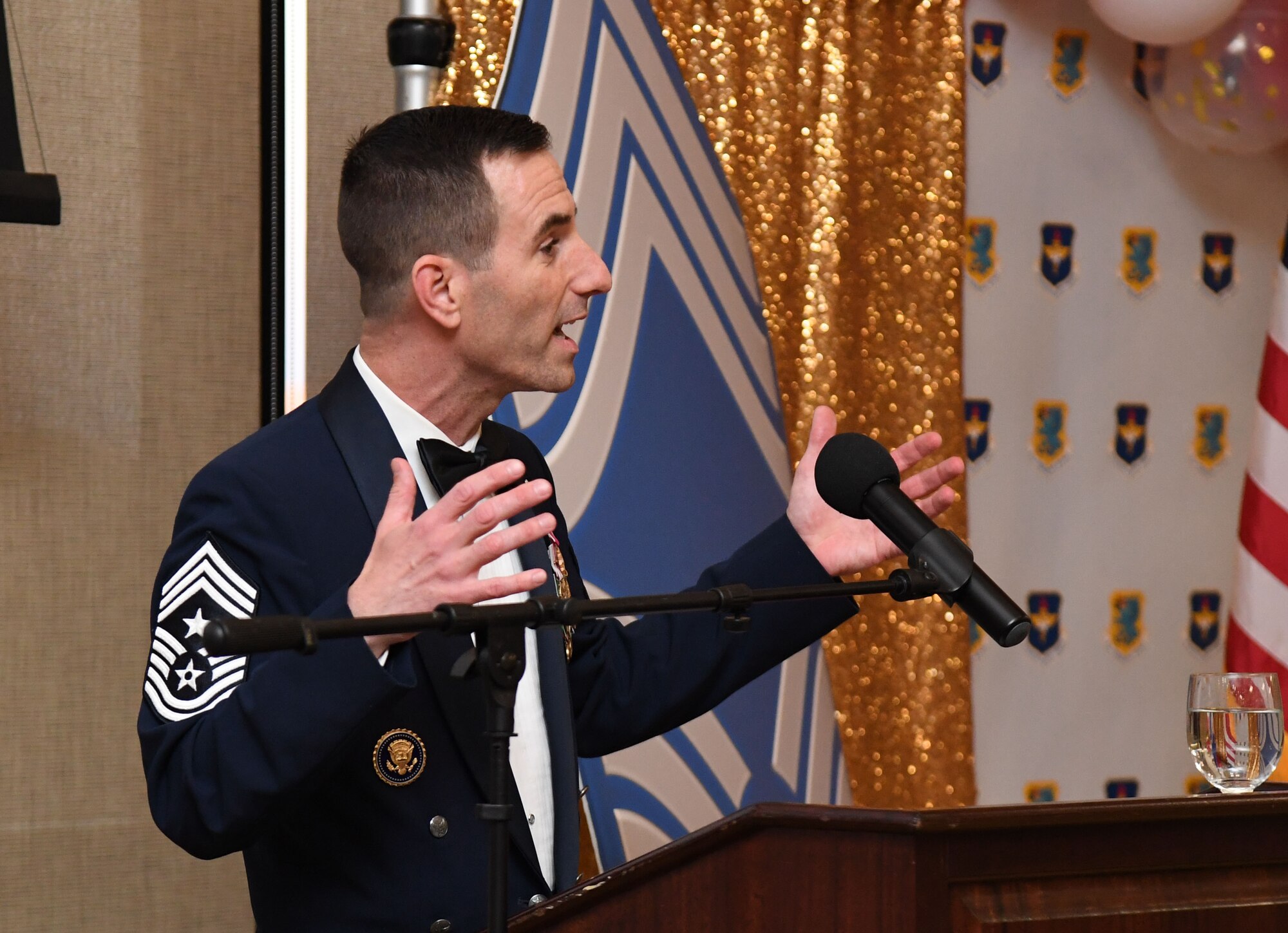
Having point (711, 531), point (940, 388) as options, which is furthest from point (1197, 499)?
point (711, 531)

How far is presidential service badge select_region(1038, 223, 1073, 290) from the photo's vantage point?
3080mm

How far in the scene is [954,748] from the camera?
111 inches

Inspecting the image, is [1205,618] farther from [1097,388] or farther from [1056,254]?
[1056,254]

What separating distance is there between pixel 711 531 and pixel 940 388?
801 mm

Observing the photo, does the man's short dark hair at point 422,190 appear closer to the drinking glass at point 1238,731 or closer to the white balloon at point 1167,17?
the drinking glass at point 1238,731

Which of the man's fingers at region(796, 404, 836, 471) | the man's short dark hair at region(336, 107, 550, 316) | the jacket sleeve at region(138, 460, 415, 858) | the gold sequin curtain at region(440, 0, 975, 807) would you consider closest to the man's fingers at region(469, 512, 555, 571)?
the jacket sleeve at region(138, 460, 415, 858)

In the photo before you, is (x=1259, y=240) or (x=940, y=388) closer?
(x=940, y=388)

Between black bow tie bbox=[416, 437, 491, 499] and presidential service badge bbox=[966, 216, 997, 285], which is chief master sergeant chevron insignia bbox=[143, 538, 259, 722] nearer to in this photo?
black bow tie bbox=[416, 437, 491, 499]

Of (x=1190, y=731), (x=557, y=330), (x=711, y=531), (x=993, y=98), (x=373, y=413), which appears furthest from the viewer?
(x=993, y=98)

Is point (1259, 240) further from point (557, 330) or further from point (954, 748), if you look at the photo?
point (557, 330)

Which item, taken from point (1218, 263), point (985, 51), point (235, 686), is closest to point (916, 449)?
point (235, 686)

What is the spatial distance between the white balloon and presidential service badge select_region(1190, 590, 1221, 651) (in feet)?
3.85


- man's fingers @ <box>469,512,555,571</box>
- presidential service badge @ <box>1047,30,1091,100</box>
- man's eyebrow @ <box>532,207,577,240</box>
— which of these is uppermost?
presidential service badge @ <box>1047,30,1091,100</box>

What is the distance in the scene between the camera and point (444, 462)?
1458 mm
